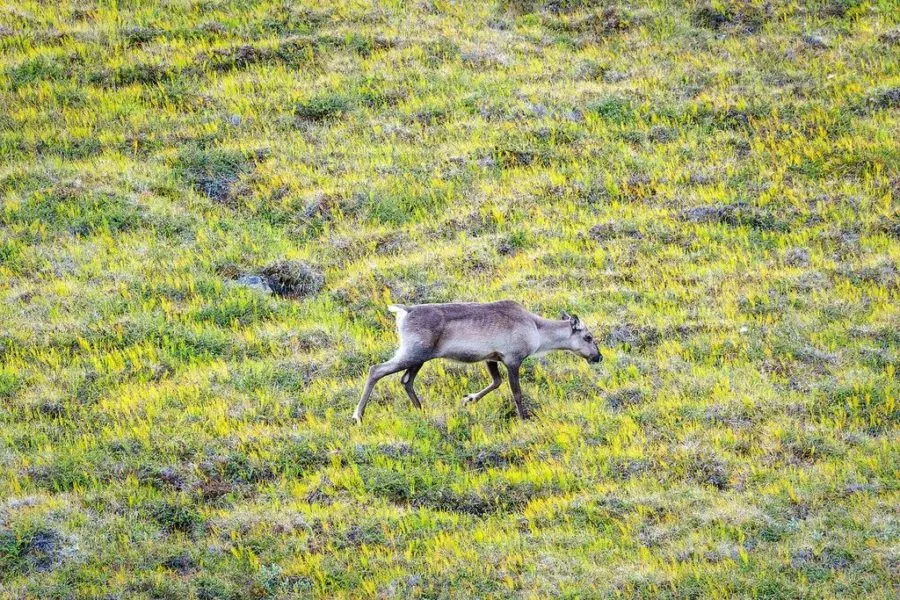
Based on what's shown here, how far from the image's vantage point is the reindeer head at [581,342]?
15.2 metres

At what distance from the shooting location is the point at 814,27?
27094 mm

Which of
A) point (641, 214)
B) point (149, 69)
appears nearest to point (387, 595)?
point (641, 214)

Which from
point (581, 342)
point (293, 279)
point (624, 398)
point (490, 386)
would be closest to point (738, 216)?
point (581, 342)

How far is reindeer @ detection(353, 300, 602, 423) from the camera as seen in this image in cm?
1394

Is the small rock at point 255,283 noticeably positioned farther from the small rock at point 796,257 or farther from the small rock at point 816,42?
the small rock at point 816,42

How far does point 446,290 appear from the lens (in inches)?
714

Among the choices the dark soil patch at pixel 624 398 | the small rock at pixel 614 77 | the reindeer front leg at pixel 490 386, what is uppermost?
the small rock at pixel 614 77

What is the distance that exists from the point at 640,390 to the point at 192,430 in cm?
612

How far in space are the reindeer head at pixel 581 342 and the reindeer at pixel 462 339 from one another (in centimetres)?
70

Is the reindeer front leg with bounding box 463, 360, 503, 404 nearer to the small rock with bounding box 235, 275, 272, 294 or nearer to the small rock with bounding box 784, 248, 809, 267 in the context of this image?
the small rock with bounding box 235, 275, 272, 294

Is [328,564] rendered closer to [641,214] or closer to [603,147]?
[641,214]

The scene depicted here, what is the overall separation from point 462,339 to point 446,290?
4.16 m

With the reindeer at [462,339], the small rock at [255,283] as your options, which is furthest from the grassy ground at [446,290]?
the reindeer at [462,339]

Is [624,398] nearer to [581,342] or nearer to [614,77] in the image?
[581,342]
